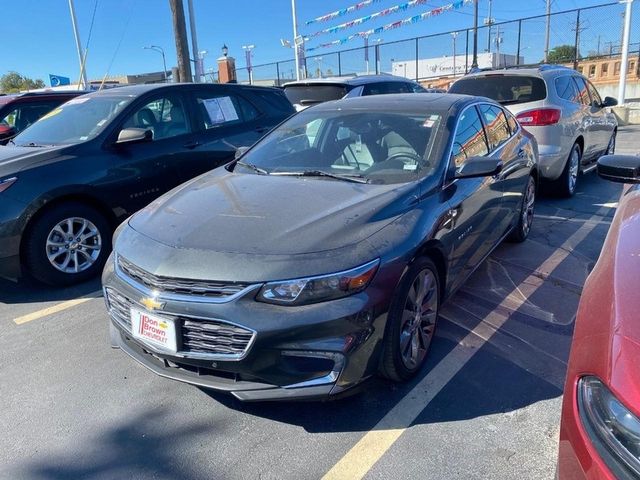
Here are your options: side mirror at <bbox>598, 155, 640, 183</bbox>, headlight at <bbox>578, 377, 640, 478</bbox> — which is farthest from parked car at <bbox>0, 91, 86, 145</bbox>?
headlight at <bbox>578, 377, 640, 478</bbox>

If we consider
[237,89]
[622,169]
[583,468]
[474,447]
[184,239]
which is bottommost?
[474,447]

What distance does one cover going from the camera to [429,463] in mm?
2326

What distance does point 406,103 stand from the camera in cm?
393

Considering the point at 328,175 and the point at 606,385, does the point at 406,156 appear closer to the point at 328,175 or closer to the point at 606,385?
the point at 328,175

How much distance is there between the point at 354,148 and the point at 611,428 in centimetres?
267

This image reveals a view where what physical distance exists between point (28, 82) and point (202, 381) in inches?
2987

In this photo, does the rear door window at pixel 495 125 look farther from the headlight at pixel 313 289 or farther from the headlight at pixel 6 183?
the headlight at pixel 6 183

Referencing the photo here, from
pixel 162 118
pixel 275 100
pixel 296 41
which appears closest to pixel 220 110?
pixel 162 118

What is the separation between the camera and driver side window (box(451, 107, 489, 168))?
3.55m

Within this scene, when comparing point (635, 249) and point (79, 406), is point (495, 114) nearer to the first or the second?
point (635, 249)

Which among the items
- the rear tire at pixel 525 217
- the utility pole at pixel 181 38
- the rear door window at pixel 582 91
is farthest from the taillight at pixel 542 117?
the utility pole at pixel 181 38

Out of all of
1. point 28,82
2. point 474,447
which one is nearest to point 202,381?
point 474,447

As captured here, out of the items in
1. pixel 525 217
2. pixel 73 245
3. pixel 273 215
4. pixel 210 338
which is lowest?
pixel 525 217

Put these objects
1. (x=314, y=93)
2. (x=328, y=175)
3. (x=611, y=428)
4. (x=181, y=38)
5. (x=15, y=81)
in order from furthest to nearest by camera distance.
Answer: (x=15, y=81), (x=181, y=38), (x=314, y=93), (x=328, y=175), (x=611, y=428)
